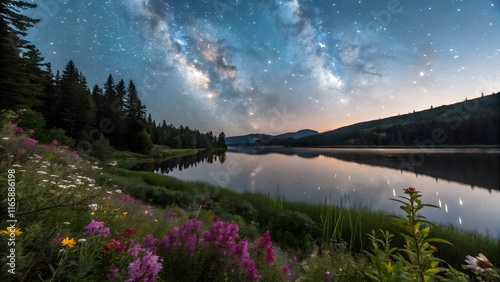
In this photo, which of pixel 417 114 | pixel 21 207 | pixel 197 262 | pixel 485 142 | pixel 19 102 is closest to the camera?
pixel 21 207

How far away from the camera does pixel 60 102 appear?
136ft

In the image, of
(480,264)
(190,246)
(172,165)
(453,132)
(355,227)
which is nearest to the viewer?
(480,264)

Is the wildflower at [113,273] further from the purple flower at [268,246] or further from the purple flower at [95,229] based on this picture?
the purple flower at [268,246]

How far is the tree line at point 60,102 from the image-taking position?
1636 cm

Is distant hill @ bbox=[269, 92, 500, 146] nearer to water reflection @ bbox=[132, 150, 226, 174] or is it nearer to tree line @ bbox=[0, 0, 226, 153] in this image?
water reflection @ bbox=[132, 150, 226, 174]

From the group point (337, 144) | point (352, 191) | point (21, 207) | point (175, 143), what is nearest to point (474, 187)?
point (352, 191)

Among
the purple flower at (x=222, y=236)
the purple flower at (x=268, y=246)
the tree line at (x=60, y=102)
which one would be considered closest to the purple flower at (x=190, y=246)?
the purple flower at (x=222, y=236)

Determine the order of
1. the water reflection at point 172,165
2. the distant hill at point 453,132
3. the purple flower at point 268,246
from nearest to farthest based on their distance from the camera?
1. the purple flower at point 268,246
2. the water reflection at point 172,165
3. the distant hill at point 453,132

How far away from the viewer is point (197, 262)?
3.08 meters

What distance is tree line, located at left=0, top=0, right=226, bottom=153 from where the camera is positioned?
644 inches

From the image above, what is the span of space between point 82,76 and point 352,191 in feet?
241

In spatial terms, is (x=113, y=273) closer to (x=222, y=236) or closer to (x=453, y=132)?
(x=222, y=236)

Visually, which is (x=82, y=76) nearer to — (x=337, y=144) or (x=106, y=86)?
(x=106, y=86)

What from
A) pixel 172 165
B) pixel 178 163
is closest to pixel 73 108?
pixel 172 165
